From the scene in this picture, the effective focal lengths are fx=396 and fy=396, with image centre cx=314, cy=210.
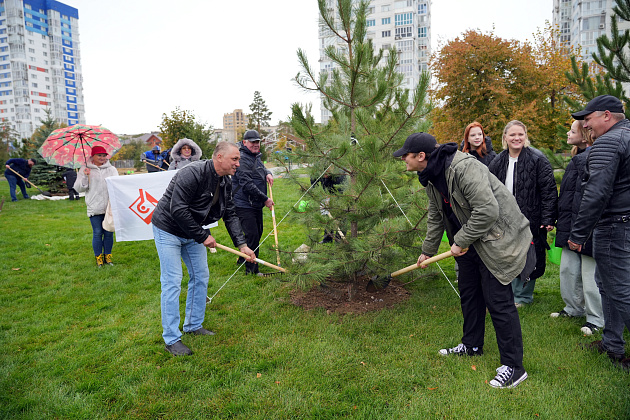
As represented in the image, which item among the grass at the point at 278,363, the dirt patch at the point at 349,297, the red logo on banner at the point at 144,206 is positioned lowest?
the grass at the point at 278,363

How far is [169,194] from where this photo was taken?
12.6 feet

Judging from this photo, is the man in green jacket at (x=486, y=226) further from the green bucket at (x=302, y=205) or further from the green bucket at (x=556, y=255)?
the green bucket at (x=556, y=255)

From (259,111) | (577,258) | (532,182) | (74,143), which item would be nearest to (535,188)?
(532,182)

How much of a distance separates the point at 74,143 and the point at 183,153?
92.8 inches

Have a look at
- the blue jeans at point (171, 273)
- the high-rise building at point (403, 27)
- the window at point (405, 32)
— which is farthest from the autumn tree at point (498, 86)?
the window at point (405, 32)

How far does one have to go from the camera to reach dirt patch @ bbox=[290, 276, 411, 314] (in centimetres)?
480

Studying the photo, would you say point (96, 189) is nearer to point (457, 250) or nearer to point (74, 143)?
point (74, 143)

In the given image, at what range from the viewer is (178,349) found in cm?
379

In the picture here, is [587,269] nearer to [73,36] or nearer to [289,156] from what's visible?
[289,156]

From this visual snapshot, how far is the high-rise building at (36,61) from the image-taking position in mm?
89938

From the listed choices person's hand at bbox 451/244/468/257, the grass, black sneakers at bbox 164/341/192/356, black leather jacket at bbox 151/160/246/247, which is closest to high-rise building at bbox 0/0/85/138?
the grass

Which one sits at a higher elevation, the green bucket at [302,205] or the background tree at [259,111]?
the background tree at [259,111]

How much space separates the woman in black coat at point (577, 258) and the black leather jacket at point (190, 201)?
3461mm

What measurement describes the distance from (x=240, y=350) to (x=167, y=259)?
1.12 metres
